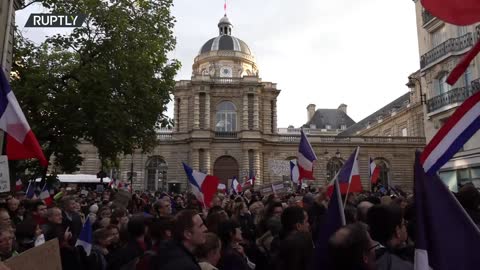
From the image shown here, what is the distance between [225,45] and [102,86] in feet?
132

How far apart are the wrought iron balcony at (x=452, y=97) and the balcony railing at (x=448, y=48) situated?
2.04m

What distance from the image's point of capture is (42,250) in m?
3.27

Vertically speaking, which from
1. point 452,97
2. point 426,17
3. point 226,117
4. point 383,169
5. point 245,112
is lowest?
point 383,169

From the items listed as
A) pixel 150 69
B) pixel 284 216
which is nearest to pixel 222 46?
pixel 150 69

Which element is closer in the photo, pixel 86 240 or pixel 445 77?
pixel 86 240

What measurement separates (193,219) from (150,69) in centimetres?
1342

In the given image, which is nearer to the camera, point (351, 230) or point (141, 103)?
point (351, 230)

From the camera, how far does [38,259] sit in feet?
10.4

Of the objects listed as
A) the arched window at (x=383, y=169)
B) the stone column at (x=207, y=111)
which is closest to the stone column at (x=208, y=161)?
the stone column at (x=207, y=111)

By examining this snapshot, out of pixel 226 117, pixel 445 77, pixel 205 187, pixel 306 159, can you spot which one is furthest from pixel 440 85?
pixel 226 117

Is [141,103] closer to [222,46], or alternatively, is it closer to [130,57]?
[130,57]

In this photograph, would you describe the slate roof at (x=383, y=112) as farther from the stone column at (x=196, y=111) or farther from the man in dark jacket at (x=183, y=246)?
the man in dark jacket at (x=183, y=246)

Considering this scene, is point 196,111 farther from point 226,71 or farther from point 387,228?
point 387,228

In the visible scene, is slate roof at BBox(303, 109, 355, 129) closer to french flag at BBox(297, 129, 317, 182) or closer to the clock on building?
the clock on building
